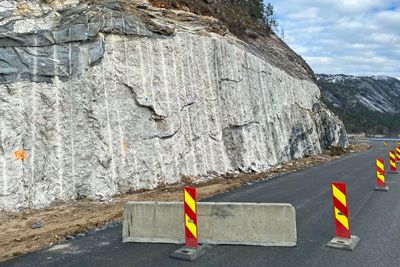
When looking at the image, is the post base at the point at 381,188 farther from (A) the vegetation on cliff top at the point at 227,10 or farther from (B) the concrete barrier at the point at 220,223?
(A) the vegetation on cliff top at the point at 227,10

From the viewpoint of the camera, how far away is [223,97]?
67.6 feet

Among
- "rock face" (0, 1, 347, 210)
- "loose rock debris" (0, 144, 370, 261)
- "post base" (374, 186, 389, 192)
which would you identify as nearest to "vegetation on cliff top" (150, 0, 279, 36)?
"rock face" (0, 1, 347, 210)

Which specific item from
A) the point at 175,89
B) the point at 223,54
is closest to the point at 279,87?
the point at 223,54

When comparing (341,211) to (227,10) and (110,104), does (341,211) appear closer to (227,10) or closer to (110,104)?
(110,104)

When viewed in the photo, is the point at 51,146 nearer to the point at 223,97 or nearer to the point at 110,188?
the point at 110,188

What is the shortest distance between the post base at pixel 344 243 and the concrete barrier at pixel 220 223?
0.69 m

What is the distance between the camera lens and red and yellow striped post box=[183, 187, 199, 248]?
6980mm

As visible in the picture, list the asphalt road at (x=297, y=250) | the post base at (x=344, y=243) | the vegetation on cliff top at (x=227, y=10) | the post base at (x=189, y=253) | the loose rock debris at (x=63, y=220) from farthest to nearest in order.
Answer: the vegetation on cliff top at (x=227, y=10) → the loose rock debris at (x=63, y=220) → the post base at (x=344, y=243) → the post base at (x=189, y=253) → the asphalt road at (x=297, y=250)

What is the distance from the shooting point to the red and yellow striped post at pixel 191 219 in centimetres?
698

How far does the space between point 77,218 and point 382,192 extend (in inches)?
391

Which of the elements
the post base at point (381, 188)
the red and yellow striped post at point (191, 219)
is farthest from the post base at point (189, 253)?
the post base at point (381, 188)

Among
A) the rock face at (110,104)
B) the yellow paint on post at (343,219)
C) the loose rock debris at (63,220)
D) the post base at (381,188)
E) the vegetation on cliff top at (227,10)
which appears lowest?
the post base at (381,188)

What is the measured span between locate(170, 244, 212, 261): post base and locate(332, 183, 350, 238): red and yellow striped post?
249 centimetres

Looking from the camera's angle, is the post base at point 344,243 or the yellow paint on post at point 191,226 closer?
the post base at point 344,243
